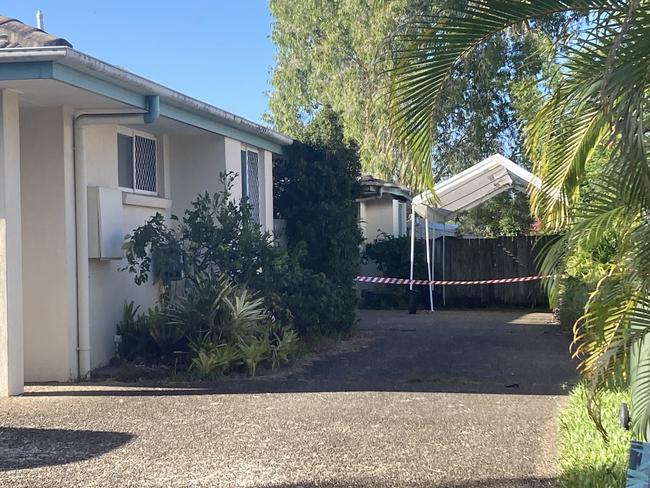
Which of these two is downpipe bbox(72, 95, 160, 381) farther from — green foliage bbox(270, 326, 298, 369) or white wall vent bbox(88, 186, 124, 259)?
green foliage bbox(270, 326, 298, 369)

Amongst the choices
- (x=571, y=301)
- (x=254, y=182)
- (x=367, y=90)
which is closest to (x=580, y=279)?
(x=571, y=301)

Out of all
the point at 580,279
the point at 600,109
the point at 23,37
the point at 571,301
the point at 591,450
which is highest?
the point at 23,37

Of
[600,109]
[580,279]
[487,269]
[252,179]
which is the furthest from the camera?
[487,269]

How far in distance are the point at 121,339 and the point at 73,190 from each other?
2.06 meters

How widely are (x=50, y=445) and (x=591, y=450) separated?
4.18 metres

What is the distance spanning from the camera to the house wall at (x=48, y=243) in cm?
929

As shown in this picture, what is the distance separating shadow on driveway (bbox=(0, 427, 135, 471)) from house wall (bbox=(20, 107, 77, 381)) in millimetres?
2275

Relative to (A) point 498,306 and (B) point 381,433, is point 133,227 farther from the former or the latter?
(A) point 498,306

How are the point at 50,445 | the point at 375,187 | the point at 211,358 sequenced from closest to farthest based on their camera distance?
the point at 50,445, the point at 211,358, the point at 375,187

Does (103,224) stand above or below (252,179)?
below

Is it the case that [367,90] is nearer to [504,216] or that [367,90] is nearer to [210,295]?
[504,216]

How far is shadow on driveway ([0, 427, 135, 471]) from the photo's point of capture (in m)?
6.18

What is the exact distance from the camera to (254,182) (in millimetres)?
13773

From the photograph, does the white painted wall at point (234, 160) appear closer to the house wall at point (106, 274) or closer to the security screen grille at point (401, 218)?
the house wall at point (106, 274)
